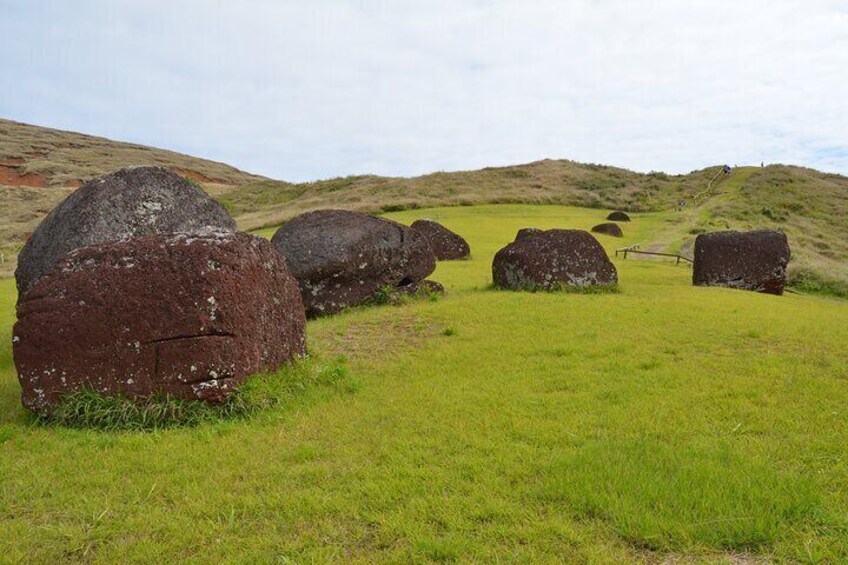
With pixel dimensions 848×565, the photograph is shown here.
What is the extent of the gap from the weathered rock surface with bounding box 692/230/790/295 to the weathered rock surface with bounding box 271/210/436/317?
10209 mm

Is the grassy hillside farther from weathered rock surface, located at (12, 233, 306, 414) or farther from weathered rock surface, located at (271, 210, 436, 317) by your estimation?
weathered rock surface, located at (12, 233, 306, 414)

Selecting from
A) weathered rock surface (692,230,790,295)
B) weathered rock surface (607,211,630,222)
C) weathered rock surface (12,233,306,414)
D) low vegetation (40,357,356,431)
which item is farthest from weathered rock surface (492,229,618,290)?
weathered rock surface (607,211,630,222)

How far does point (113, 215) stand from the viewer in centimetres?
1024

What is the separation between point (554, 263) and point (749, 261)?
7619 mm

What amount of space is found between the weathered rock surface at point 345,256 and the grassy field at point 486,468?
4.83 m

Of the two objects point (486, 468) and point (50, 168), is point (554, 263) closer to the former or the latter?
point (486, 468)

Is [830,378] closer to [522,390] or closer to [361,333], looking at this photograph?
[522,390]

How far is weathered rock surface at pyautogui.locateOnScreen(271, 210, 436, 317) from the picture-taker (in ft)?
46.5

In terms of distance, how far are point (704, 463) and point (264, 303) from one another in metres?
5.42

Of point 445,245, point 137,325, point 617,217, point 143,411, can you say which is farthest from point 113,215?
point 617,217

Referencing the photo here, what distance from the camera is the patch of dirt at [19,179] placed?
7388 cm

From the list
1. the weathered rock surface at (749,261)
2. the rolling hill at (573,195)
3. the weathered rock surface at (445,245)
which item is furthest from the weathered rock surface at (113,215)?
the rolling hill at (573,195)

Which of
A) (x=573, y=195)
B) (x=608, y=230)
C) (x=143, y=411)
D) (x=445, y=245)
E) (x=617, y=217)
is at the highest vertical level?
(x=573, y=195)

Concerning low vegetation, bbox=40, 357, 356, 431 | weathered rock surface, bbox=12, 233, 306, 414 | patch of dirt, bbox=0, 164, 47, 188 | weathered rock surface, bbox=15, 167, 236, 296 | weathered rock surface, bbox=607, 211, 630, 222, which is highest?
patch of dirt, bbox=0, 164, 47, 188
